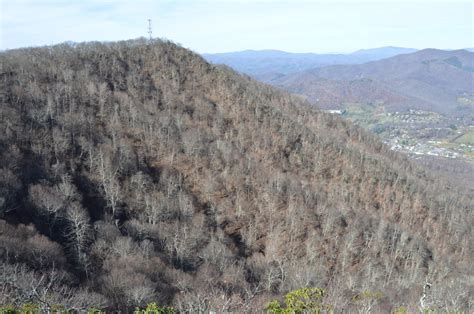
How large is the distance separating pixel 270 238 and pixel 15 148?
39.3 metres

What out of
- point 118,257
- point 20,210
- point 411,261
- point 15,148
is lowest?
point 411,261

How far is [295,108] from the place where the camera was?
11581cm

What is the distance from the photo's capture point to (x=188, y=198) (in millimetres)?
59250

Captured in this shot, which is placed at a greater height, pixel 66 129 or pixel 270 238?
pixel 66 129

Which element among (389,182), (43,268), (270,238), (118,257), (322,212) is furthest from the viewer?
(389,182)

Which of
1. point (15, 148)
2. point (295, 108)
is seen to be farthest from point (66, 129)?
point (295, 108)

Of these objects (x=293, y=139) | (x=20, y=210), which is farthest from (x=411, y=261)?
(x=20, y=210)

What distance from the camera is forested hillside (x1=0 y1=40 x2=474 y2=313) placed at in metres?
39.2

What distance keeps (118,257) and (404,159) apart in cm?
9734

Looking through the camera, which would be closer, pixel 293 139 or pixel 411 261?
pixel 411 261

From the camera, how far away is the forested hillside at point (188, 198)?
3922cm

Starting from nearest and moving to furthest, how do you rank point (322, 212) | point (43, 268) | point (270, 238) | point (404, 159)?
point (43, 268)
point (270, 238)
point (322, 212)
point (404, 159)

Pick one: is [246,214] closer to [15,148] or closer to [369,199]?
[369,199]

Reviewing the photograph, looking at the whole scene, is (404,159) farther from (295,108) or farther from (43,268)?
(43,268)
